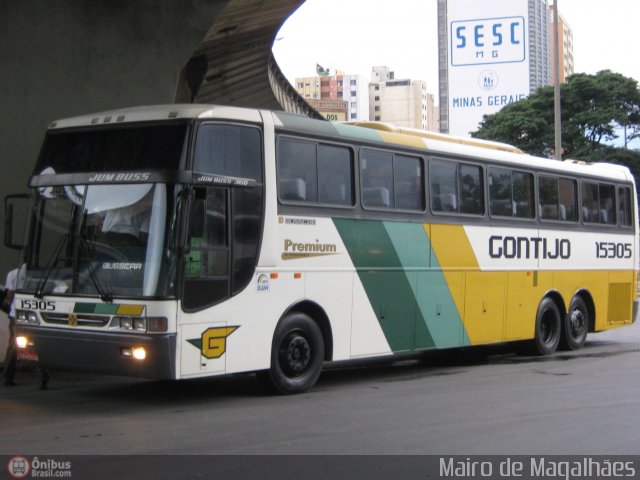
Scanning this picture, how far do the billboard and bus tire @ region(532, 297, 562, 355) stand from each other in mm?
91465

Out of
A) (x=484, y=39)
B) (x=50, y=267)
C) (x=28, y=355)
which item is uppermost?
(x=484, y=39)

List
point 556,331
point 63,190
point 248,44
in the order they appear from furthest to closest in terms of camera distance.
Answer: point 248,44 → point 556,331 → point 63,190

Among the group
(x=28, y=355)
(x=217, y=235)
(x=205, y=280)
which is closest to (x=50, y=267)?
(x=28, y=355)

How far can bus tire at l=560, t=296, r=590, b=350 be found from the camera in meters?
17.1

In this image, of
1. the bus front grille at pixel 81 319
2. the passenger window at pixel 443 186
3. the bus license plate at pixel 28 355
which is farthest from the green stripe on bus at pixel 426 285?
the bus license plate at pixel 28 355

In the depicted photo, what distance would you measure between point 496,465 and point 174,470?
2521 mm

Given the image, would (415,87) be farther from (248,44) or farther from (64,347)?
(64,347)

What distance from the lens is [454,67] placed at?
357 ft

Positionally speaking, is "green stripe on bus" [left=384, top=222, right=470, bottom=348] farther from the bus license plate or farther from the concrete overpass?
the concrete overpass

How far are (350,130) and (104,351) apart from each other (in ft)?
15.0

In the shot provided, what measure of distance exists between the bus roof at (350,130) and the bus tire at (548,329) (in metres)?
2.45

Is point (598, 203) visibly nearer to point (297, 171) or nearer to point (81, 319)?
point (297, 171)

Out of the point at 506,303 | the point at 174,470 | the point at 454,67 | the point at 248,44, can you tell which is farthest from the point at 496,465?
the point at 454,67

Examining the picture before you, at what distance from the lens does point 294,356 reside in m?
11.3
